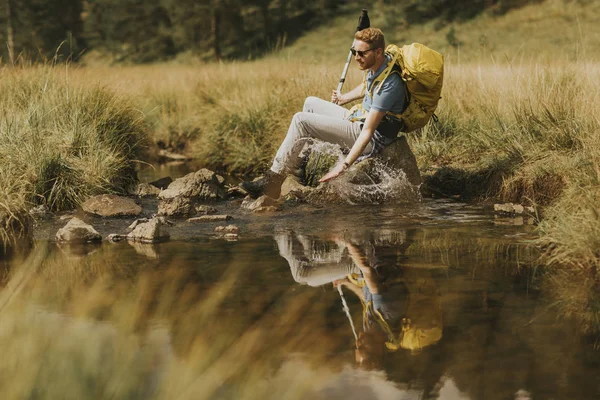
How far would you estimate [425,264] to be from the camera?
5.07 metres

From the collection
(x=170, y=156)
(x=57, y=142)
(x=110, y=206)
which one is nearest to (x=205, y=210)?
(x=110, y=206)

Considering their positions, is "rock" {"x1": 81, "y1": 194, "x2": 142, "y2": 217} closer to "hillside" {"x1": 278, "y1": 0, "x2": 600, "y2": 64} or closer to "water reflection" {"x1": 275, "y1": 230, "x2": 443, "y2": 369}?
"water reflection" {"x1": 275, "y1": 230, "x2": 443, "y2": 369}

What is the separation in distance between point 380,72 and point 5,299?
3380mm

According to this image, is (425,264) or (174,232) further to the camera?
(174,232)

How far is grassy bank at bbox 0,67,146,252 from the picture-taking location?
22.1 ft

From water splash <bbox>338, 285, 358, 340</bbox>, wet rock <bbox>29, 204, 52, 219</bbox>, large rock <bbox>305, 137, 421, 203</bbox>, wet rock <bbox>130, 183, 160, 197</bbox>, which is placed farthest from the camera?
wet rock <bbox>130, 183, 160, 197</bbox>

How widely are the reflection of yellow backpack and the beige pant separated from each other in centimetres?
57

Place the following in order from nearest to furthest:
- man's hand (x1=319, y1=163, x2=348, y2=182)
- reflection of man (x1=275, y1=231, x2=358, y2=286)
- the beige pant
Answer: reflection of man (x1=275, y1=231, x2=358, y2=286) < man's hand (x1=319, y1=163, x2=348, y2=182) < the beige pant

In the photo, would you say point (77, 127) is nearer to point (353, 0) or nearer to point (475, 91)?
point (475, 91)

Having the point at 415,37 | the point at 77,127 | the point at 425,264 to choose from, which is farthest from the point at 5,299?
the point at 415,37

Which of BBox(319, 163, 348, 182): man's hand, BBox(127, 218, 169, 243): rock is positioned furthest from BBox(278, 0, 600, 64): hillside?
BBox(127, 218, 169, 243): rock

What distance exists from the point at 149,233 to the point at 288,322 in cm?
226

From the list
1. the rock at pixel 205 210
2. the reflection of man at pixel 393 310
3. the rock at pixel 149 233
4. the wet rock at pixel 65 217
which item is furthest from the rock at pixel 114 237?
the reflection of man at pixel 393 310

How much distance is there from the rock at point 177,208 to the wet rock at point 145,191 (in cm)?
102
